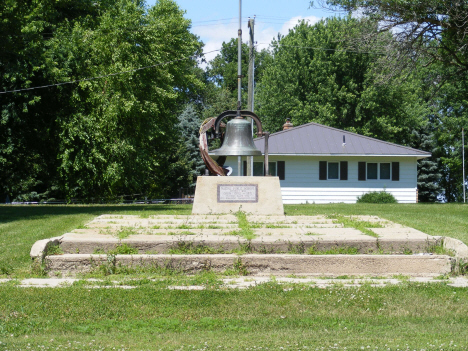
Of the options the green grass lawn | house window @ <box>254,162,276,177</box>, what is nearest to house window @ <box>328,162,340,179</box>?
house window @ <box>254,162,276,177</box>

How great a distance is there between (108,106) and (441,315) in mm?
21052

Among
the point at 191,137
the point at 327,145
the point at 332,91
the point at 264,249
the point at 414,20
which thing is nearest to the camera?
the point at 264,249

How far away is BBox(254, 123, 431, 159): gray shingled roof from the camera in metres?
29.1

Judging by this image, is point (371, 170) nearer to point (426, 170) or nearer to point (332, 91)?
point (332, 91)

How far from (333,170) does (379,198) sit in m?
2.94

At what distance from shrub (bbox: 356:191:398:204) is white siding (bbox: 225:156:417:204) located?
0.84 m

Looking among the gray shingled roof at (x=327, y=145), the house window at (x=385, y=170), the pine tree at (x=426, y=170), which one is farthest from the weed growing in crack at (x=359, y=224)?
the pine tree at (x=426, y=170)

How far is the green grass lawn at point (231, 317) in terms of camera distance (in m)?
5.26

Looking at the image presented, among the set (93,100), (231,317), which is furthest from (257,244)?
(93,100)

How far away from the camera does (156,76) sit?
30.6 metres

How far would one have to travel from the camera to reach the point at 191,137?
142 ft

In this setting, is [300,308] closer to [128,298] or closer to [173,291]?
[173,291]

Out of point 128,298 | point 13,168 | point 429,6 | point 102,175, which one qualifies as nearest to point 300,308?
point 128,298

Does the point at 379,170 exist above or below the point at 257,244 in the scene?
above
